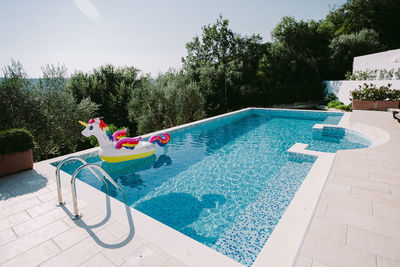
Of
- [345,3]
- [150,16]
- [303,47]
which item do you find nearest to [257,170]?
[150,16]

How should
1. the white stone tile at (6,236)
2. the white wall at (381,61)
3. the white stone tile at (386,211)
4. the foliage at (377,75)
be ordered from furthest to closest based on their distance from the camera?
the white wall at (381,61), the foliage at (377,75), the white stone tile at (386,211), the white stone tile at (6,236)

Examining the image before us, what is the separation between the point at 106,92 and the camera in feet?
50.4

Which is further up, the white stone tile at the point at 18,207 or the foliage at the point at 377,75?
the foliage at the point at 377,75

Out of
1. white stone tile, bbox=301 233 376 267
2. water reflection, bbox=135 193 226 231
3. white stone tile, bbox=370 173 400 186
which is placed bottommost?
water reflection, bbox=135 193 226 231

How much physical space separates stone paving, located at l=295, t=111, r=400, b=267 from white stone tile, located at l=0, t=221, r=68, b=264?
2.96m

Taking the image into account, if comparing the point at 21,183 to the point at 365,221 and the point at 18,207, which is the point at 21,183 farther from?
the point at 365,221

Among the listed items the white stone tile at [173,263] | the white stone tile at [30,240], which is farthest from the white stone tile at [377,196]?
the white stone tile at [30,240]

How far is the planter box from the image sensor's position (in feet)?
15.1

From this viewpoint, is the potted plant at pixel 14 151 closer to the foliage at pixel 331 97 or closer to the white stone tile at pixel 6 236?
the white stone tile at pixel 6 236

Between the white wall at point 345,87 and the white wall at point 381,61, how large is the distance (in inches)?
61.1

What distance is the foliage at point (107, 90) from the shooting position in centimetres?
1447

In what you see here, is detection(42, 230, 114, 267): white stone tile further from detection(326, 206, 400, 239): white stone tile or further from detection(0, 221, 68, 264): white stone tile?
detection(326, 206, 400, 239): white stone tile

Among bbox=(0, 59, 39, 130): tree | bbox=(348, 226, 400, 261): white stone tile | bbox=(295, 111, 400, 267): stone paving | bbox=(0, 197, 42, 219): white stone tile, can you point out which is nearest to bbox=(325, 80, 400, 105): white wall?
bbox=(295, 111, 400, 267): stone paving

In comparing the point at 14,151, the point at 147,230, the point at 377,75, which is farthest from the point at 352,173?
the point at 377,75
